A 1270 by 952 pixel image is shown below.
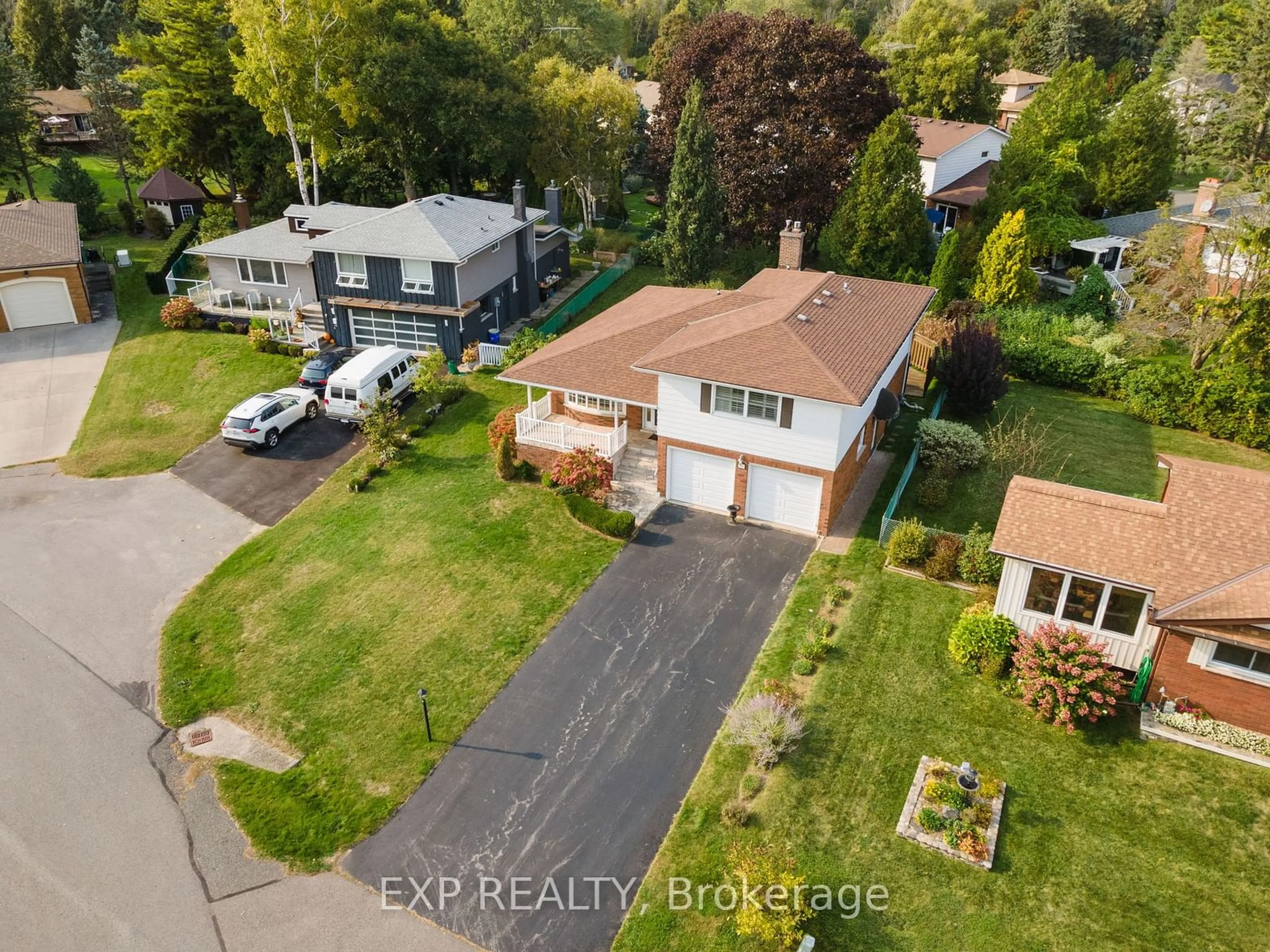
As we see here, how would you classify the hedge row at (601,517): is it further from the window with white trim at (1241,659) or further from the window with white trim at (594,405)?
the window with white trim at (1241,659)

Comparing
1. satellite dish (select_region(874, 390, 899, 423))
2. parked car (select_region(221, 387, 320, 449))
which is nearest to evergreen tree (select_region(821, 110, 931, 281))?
satellite dish (select_region(874, 390, 899, 423))

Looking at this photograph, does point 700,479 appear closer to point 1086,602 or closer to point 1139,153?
point 1086,602

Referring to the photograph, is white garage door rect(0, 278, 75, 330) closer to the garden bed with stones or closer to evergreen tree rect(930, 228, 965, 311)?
evergreen tree rect(930, 228, 965, 311)

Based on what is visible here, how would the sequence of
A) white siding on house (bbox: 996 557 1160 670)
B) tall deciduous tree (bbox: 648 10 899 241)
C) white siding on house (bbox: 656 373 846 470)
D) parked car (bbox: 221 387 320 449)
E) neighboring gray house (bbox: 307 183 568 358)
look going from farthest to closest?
tall deciduous tree (bbox: 648 10 899 241) → neighboring gray house (bbox: 307 183 568 358) → parked car (bbox: 221 387 320 449) → white siding on house (bbox: 656 373 846 470) → white siding on house (bbox: 996 557 1160 670)

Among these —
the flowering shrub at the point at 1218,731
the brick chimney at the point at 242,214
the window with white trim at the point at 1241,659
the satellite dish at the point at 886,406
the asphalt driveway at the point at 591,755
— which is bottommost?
the asphalt driveway at the point at 591,755

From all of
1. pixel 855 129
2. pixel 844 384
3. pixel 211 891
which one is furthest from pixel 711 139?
pixel 211 891

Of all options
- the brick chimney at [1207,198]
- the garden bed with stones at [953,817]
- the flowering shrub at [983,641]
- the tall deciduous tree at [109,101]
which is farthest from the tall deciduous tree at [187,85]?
the garden bed with stones at [953,817]

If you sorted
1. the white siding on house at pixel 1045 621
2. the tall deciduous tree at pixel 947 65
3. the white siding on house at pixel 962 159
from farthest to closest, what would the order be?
A: the tall deciduous tree at pixel 947 65
the white siding on house at pixel 962 159
the white siding on house at pixel 1045 621
